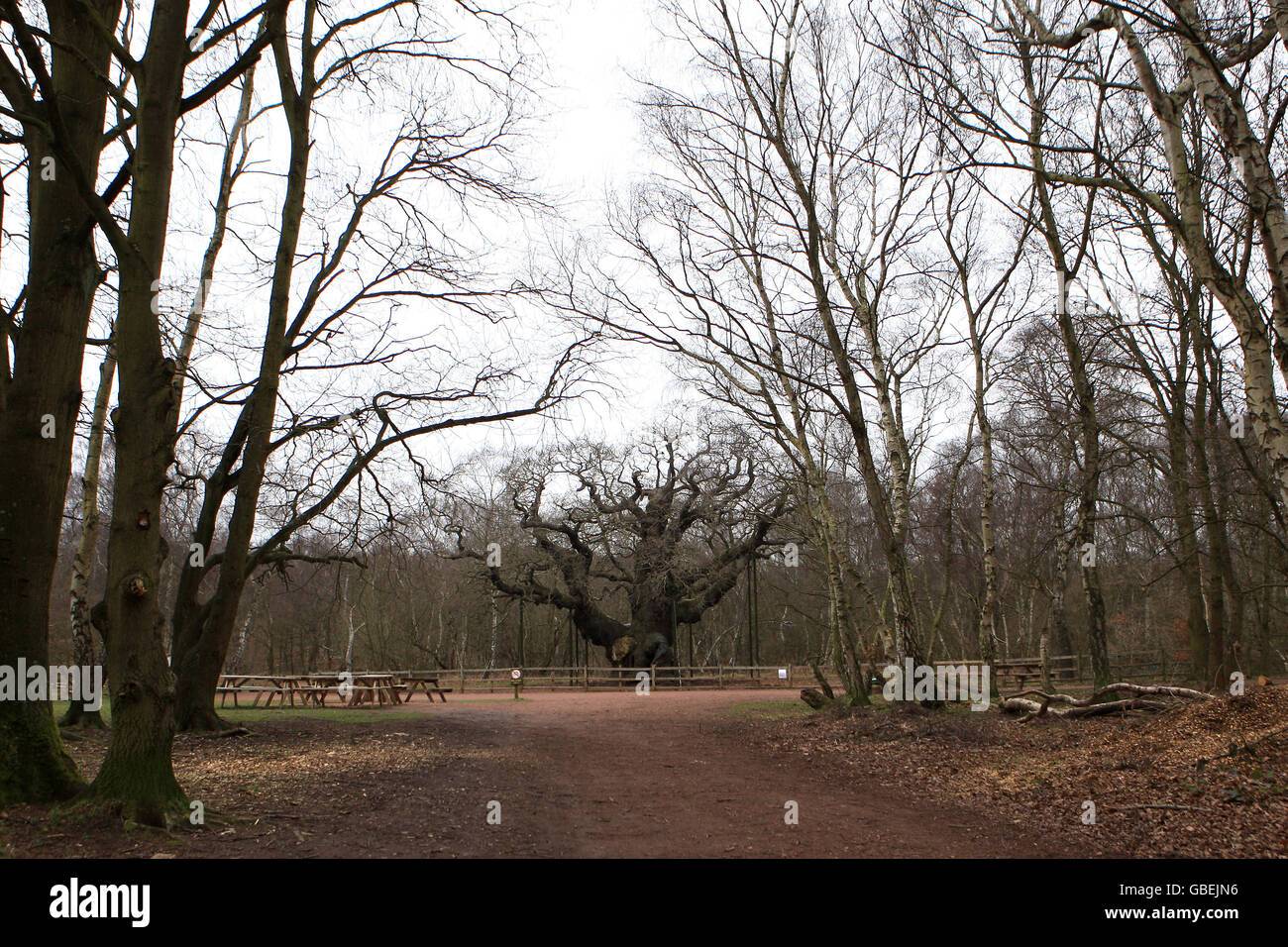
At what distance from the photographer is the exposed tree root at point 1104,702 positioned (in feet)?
35.6

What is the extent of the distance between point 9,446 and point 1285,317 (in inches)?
419

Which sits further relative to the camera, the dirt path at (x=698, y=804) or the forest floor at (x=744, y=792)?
the dirt path at (x=698, y=804)

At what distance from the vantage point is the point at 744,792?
28.5ft

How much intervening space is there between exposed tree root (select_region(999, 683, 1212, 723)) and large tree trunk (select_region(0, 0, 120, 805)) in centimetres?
1195

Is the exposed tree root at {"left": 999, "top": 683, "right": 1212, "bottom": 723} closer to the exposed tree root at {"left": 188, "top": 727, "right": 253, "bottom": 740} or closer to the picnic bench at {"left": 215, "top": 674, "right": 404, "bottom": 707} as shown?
the exposed tree root at {"left": 188, "top": 727, "right": 253, "bottom": 740}

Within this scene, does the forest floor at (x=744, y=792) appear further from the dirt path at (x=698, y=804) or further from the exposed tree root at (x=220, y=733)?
the exposed tree root at (x=220, y=733)

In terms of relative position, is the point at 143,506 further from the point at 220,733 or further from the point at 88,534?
the point at 88,534

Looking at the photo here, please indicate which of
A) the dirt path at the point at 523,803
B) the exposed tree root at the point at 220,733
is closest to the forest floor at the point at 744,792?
the dirt path at the point at 523,803

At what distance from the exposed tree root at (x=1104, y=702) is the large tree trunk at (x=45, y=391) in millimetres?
11952

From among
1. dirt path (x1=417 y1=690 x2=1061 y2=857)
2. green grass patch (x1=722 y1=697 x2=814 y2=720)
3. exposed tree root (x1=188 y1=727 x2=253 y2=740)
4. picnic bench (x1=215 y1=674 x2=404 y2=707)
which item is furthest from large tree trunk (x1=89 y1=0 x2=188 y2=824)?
picnic bench (x1=215 y1=674 x2=404 y2=707)

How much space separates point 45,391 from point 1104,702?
13.4 m

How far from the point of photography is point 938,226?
54.9 feet

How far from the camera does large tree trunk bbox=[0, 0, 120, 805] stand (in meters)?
6.38
